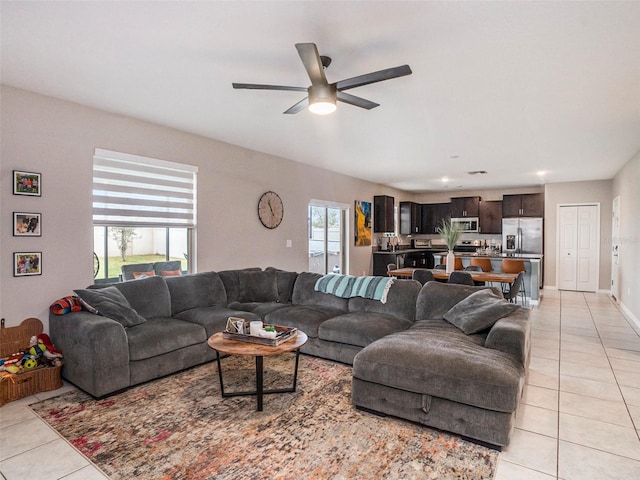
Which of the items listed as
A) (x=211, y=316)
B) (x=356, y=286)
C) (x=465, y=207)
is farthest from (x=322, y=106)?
(x=465, y=207)

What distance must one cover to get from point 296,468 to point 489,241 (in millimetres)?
9686

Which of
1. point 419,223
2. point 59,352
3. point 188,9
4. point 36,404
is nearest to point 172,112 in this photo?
point 188,9

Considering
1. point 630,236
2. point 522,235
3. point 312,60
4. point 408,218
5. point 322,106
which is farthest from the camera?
point 408,218

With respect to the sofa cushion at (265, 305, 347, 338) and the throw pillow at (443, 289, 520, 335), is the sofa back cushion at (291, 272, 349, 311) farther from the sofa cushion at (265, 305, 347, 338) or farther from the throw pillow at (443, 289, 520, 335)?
the throw pillow at (443, 289, 520, 335)

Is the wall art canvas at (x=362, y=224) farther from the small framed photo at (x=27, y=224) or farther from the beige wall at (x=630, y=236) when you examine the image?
the small framed photo at (x=27, y=224)

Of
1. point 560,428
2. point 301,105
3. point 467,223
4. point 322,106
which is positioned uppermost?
point 301,105

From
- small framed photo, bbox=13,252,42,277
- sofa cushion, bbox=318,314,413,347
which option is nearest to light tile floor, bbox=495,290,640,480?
sofa cushion, bbox=318,314,413,347

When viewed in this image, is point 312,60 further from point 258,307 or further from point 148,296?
point 258,307

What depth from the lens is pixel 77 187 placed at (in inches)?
144

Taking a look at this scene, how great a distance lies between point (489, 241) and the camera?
10.3m

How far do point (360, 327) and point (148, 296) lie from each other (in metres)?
2.23

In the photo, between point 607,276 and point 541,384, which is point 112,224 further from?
point 607,276

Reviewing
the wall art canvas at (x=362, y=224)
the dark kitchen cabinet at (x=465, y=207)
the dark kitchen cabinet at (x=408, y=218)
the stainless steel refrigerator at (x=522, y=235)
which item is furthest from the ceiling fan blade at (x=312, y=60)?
the dark kitchen cabinet at (x=465, y=207)

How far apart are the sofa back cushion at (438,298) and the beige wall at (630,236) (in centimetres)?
329
